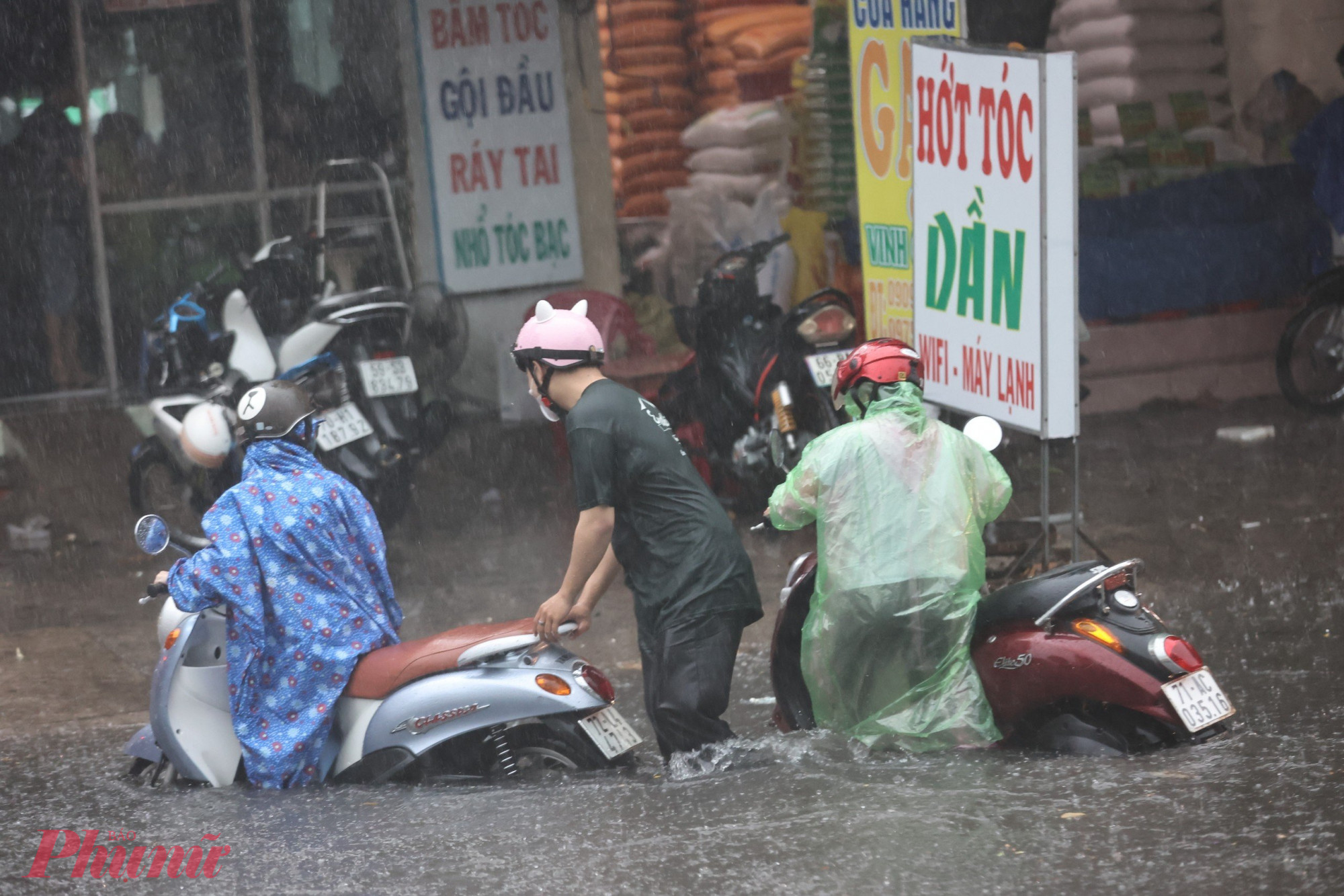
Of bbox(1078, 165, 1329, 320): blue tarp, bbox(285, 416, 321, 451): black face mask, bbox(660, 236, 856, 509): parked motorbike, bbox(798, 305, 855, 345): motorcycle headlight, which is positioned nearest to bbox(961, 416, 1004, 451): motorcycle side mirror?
bbox(285, 416, 321, 451): black face mask

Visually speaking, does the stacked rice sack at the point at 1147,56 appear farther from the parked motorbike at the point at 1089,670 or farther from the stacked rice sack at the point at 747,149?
the parked motorbike at the point at 1089,670

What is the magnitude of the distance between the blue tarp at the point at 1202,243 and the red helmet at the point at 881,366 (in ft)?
20.0

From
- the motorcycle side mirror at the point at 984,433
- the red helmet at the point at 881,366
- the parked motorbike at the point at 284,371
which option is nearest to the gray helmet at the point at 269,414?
the red helmet at the point at 881,366

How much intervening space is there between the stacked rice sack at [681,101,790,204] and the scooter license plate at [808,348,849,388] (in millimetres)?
3342

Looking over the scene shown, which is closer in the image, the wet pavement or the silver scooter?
the wet pavement

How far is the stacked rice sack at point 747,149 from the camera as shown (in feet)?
36.1

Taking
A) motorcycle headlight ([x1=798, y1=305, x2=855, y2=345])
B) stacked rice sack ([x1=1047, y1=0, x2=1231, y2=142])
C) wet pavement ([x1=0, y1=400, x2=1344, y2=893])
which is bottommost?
wet pavement ([x1=0, y1=400, x2=1344, y2=893])

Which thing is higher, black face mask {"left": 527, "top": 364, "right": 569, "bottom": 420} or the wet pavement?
black face mask {"left": 527, "top": 364, "right": 569, "bottom": 420}

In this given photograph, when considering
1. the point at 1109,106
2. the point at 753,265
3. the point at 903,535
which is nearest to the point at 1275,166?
the point at 1109,106

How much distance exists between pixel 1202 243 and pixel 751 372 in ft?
12.9

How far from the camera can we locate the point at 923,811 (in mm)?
4027

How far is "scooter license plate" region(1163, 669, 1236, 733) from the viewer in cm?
416

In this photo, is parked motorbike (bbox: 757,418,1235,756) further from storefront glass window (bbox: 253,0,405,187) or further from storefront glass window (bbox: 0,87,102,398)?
storefront glass window (bbox: 0,87,102,398)

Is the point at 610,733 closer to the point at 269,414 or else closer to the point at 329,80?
the point at 269,414
